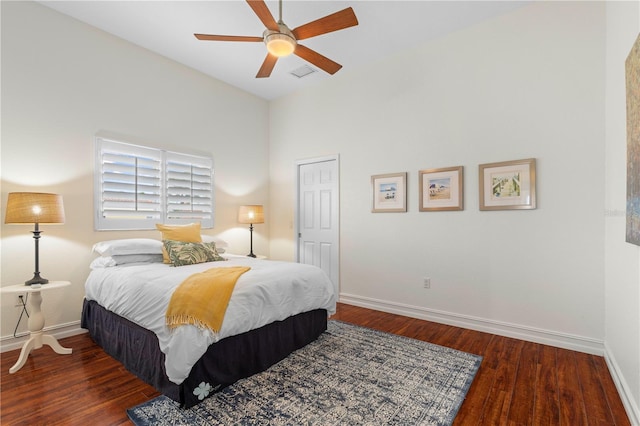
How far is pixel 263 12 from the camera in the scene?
224cm

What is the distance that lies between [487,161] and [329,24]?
7.06 ft

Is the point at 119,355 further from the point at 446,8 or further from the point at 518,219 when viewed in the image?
the point at 446,8

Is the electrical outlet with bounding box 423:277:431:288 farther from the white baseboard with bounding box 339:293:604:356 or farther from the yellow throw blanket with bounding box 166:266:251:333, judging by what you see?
the yellow throw blanket with bounding box 166:266:251:333

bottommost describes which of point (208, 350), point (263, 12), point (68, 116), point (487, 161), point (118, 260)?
point (208, 350)

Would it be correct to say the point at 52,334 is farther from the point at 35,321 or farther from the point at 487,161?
the point at 487,161

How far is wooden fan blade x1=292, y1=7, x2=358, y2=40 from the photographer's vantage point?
2232 millimetres

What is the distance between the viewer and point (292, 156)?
16.6 ft

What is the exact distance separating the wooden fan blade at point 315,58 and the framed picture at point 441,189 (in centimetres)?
165

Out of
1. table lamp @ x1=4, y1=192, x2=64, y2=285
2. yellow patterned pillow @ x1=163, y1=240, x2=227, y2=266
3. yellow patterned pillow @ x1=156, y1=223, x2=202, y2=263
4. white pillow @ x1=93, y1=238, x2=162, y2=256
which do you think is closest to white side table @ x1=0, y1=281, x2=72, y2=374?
table lamp @ x1=4, y1=192, x2=64, y2=285

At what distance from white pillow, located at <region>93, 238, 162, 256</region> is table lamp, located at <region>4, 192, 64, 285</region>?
0.49 metres

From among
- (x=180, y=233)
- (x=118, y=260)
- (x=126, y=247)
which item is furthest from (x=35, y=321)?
(x=180, y=233)

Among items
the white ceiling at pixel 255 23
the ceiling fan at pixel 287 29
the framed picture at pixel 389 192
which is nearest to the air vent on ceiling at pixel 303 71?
the white ceiling at pixel 255 23

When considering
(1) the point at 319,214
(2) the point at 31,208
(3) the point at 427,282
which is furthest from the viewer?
(1) the point at 319,214

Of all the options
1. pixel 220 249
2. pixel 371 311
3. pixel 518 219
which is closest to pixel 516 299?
pixel 518 219
